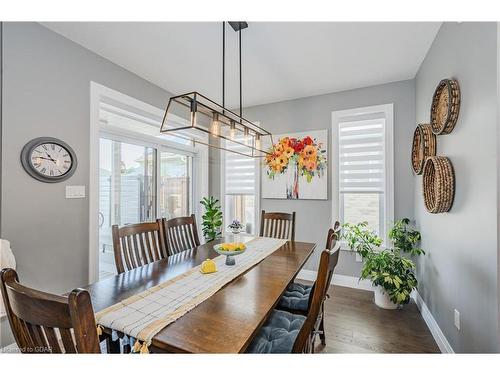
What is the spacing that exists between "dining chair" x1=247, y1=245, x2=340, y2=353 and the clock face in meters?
2.10

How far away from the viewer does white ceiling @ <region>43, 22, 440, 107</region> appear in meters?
2.01

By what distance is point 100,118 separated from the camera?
2.61 m

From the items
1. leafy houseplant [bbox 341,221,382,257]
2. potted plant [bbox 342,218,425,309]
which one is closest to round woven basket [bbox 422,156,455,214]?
potted plant [bbox 342,218,425,309]

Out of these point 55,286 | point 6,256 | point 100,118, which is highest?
point 100,118

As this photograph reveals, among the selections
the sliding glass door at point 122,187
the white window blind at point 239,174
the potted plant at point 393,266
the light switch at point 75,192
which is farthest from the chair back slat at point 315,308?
the white window blind at point 239,174

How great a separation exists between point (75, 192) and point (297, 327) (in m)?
2.20

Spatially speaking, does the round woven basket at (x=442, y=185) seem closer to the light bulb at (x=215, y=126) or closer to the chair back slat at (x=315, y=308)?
the chair back slat at (x=315, y=308)

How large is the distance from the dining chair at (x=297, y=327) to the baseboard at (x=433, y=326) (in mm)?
1275

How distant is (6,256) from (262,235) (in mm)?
2203

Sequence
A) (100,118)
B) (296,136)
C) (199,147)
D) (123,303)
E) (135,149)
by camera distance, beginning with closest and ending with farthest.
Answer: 1. (123,303)
2. (100,118)
3. (135,149)
4. (296,136)
5. (199,147)

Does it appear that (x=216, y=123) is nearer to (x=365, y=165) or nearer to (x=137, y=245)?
(x=137, y=245)

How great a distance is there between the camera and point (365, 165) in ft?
10.3
